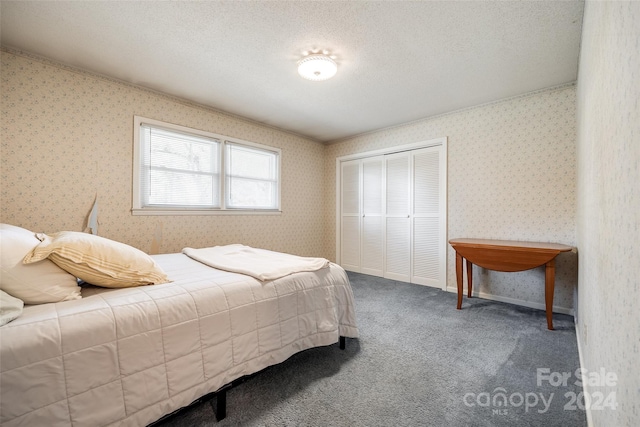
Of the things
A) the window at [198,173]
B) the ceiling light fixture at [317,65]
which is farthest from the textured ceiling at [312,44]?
the window at [198,173]

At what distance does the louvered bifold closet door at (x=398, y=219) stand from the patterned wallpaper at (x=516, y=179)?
0.59 metres

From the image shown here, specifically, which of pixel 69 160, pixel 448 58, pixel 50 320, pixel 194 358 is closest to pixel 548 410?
pixel 194 358

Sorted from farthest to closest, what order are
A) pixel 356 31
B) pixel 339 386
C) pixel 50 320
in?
1. pixel 356 31
2. pixel 339 386
3. pixel 50 320

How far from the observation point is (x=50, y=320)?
1003 millimetres

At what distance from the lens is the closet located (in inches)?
147

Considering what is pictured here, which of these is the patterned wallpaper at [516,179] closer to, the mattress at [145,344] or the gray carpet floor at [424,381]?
the gray carpet floor at [424,381]

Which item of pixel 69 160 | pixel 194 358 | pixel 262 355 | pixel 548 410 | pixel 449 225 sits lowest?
pixel 548 410

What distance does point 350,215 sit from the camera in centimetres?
480

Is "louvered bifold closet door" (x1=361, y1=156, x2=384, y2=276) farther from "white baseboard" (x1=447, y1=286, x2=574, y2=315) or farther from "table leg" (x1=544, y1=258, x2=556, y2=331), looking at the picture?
"table leg" (x1=544, y1=258, x2=556, y2=331)

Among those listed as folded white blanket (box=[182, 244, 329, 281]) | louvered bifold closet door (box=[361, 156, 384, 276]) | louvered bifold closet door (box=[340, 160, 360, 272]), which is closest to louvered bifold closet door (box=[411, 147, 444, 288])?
louvered bifold closet door (box=[361, 156, 384, 276])

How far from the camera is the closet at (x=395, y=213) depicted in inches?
147

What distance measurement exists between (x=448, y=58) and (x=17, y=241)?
10.3 feet

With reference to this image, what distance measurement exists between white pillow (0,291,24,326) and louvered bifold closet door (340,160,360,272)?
4.10 m

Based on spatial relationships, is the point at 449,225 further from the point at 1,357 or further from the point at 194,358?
the point at 1,357
